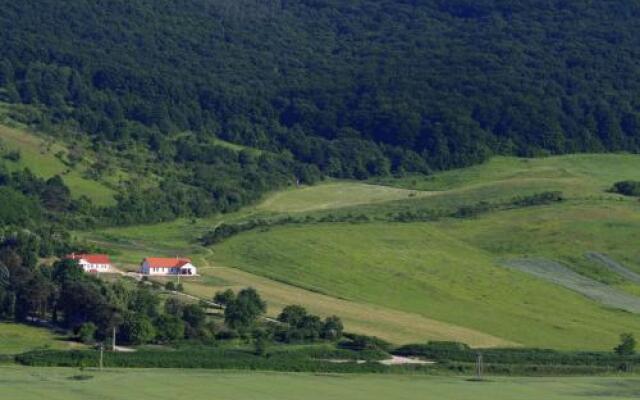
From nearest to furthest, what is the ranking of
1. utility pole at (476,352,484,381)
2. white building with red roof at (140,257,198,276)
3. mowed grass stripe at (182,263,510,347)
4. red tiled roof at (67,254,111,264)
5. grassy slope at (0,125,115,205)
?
1. utility pole at (476,352,484,381)
2. mowed grass stripe at (182,263,510,347)
3. red tiled roof at (67,254,111,264)
4. white building with red roof at (140,257,198,276)
5. grassy slope at (0,125,115,205)

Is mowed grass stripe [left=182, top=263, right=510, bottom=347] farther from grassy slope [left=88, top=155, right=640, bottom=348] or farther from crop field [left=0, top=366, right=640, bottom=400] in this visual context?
crop field [left=0, top=366, right=640, bottom=400]

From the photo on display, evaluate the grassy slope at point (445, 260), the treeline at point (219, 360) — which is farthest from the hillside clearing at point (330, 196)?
the treeline at point (219, 360)

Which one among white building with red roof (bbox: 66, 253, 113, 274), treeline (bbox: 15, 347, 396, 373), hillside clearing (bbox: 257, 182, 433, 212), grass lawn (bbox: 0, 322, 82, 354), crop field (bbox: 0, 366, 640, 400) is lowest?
crop field (bbox: 0, 366, 640, 400)

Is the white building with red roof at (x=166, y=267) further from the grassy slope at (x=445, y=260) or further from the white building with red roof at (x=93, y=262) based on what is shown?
the white building with red roof at (x=93, y=262)

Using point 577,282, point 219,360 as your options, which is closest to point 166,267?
point 219,360

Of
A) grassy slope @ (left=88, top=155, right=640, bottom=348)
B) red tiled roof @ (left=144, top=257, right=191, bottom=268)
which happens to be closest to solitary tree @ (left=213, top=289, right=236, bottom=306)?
grassy slope @ (left=88, top=155, right=640, bottom=348)

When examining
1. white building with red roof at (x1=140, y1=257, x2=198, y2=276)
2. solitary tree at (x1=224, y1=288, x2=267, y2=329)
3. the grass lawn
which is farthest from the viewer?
white building with red roof at (x1=140, y1=257, x2=198, y2=276)

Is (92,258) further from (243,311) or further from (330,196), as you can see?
(330,196)
